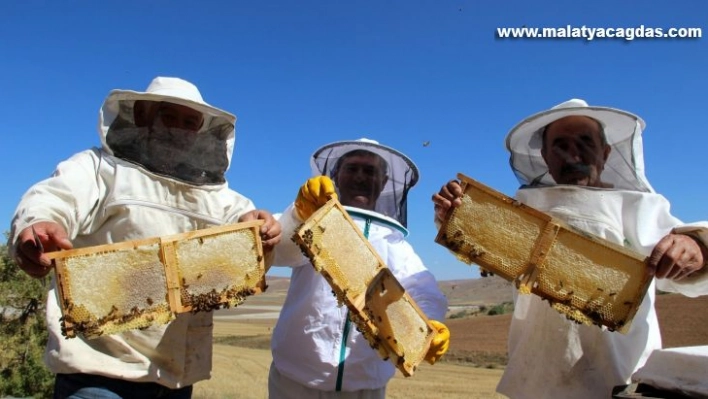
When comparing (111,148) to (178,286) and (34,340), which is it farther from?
(34,340)

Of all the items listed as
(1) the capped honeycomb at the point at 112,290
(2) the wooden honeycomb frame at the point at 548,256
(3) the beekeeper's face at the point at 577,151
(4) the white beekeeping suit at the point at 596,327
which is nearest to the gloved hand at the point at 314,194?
(2) the wooden honeycomb frame at the point at 548,256

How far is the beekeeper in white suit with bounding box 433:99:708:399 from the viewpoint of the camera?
2971 millimetres

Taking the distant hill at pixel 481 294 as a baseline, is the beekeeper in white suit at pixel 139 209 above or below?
above

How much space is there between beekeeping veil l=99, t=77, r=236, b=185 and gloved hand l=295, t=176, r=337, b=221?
545 mm

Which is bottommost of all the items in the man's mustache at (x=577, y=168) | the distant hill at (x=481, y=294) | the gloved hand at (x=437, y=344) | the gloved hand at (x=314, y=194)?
the distant hill at (x=481, y=294)

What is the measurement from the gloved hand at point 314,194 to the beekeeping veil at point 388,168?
2.70ft

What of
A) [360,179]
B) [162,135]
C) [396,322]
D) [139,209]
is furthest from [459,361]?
[139,209]

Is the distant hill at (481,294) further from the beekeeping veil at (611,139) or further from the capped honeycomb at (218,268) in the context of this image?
the capped honeycomb at (218,268)

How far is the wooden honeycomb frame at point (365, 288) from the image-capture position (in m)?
2.85

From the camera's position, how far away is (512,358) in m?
3.26

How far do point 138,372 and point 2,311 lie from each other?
1147 cm

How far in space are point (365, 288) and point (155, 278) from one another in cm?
113

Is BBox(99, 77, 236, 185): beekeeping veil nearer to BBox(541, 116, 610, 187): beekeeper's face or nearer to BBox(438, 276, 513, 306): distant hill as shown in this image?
BBox(541, 116, 610, 187): beekeeper's face

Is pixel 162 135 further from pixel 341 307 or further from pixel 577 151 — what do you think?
pixel 577 151
